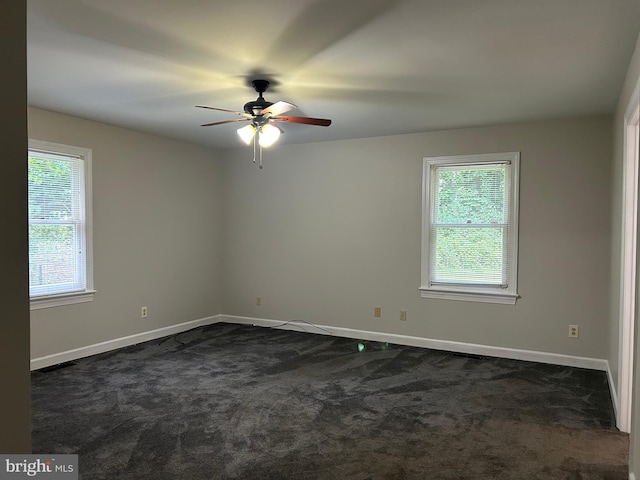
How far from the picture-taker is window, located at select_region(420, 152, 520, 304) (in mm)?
4719

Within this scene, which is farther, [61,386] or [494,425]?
[61,386]

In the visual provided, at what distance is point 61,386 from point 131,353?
103 centimetres

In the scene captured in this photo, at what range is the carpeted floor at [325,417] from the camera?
8.54 ft

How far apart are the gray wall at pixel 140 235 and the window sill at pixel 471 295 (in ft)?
9.57

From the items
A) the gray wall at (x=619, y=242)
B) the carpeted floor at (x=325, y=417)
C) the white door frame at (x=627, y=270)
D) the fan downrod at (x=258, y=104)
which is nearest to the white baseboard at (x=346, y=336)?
the carpeted floor at (x=325, y=417)

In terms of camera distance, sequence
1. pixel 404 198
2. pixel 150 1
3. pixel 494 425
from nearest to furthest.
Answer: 1. pixel 150 1
2. pixel 494 425
3. pixel 404 198

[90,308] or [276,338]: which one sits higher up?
[90,308]

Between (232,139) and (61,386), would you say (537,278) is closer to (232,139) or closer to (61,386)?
(232,139)

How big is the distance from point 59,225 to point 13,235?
346cm

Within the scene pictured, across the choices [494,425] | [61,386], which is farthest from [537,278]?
[61,386]

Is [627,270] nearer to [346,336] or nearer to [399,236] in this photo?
[399,236]

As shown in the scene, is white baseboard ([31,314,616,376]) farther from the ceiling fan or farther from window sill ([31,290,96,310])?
the ceiling fan

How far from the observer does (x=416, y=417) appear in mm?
3254

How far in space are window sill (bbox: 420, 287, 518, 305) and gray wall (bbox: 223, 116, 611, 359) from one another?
64 millimetres
